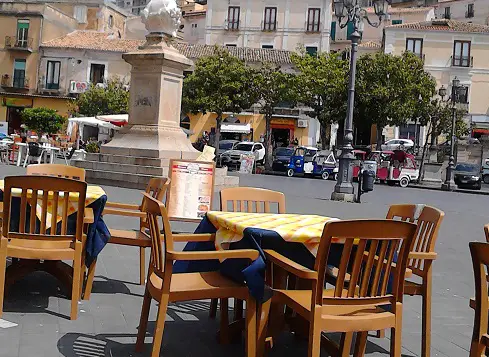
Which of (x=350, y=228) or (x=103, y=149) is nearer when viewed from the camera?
(x=350, y=228)

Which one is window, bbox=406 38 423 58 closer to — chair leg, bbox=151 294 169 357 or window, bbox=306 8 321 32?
window, bbox=306 8 321 32

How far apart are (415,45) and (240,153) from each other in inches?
860

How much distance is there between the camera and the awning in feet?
152

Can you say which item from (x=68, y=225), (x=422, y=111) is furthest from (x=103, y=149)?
(x=422, y=111)

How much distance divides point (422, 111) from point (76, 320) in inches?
1378

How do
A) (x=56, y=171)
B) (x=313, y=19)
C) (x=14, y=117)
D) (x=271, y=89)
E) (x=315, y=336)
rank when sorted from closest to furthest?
(x=315, y=336) < (x=56, y=171) < (x=271, y=89) < (x=14, y=117) < (x=313, y=19)

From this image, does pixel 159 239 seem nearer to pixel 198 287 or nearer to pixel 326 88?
pixel 198 287

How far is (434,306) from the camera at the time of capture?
20.1 ft

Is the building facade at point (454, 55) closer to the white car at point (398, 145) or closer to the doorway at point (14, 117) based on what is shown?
the white car at point (398, 145)

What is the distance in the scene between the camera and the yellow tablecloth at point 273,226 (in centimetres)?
392

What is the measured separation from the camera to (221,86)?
37.2 meters

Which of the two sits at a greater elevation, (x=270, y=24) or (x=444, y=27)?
(x=444, y=27)

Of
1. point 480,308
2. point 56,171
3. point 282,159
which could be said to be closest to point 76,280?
point 56,171

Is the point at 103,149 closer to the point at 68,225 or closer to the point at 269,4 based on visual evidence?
the point at 68,225
